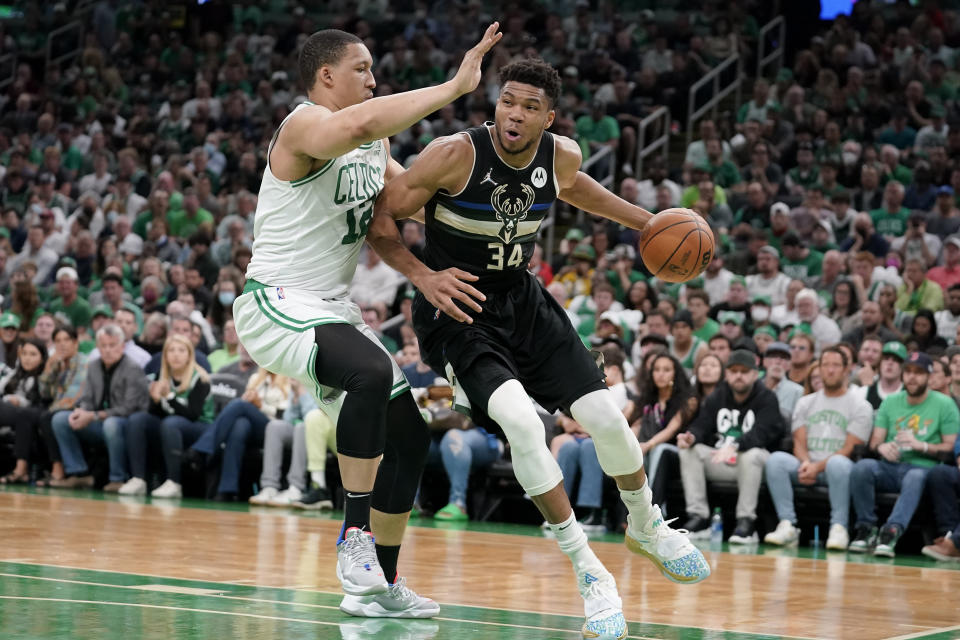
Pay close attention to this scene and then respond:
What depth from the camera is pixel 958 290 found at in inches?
433

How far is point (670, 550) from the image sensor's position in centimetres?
524

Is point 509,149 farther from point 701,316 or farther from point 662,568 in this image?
point 701,316

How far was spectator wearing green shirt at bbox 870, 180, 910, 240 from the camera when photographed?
13.1m

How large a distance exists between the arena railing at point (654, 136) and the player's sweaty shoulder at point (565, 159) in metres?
10.9

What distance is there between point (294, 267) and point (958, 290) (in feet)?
24.4

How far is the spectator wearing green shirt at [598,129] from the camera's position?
16266 millimetres

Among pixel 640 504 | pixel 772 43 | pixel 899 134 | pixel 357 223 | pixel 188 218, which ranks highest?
pixel 772 43

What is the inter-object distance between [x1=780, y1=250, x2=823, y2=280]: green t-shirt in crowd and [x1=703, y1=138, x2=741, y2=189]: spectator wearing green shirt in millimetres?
2191

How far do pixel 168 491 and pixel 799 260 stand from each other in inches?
243

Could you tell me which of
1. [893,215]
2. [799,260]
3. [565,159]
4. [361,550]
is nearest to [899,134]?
[893,215]

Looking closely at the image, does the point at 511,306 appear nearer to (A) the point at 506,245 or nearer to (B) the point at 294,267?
(A) the point at 506,245

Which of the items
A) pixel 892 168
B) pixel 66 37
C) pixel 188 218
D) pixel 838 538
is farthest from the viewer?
pixel 66 37

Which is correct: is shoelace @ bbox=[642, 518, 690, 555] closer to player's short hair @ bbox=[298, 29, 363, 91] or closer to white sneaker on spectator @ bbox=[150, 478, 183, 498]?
player's short hair @ bbox=[298, 29, 363, 91]

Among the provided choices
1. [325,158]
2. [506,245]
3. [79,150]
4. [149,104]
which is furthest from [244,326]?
[149,104]
